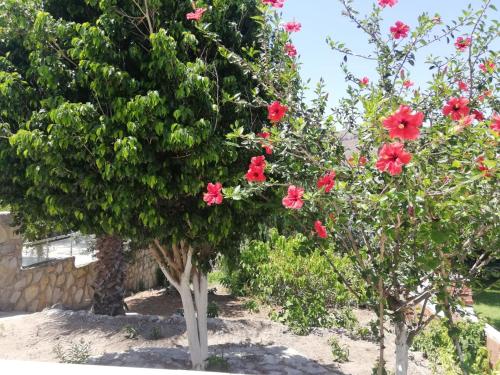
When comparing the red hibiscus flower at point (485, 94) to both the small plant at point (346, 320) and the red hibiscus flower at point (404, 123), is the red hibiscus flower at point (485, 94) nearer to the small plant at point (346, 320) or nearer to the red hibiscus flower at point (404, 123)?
the red hibiscus flower at point (404, 123)

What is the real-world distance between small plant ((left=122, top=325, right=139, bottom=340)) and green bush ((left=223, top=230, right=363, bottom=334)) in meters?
1.68

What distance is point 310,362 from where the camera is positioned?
6102mm

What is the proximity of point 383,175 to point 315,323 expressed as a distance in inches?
206

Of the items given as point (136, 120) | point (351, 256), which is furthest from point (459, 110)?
point (136, 120)

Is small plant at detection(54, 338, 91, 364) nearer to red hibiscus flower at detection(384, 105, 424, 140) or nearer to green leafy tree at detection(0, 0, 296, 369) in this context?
green leafy tree at detection(0, 0, 296, 369)

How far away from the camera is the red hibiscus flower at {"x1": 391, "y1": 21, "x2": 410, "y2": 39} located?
3.75 metres

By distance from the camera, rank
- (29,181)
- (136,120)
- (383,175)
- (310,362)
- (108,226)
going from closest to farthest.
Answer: (383,175)
(136,120)
(108,226)
(29,181)
(310,362)

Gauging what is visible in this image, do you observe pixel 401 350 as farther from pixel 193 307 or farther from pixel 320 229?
pixel 193 307

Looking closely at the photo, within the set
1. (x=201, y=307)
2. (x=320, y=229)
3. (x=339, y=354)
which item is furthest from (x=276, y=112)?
(x=339, y=354)

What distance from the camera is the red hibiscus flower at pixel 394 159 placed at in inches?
103

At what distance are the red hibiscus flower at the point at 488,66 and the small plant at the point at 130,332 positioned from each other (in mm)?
5779

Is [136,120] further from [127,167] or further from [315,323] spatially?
[315,323]

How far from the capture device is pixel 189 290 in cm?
542

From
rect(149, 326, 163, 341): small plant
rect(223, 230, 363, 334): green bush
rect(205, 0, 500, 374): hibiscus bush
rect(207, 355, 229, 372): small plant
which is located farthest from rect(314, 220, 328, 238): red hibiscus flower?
rect(149, 326, 163, 341): small plant
